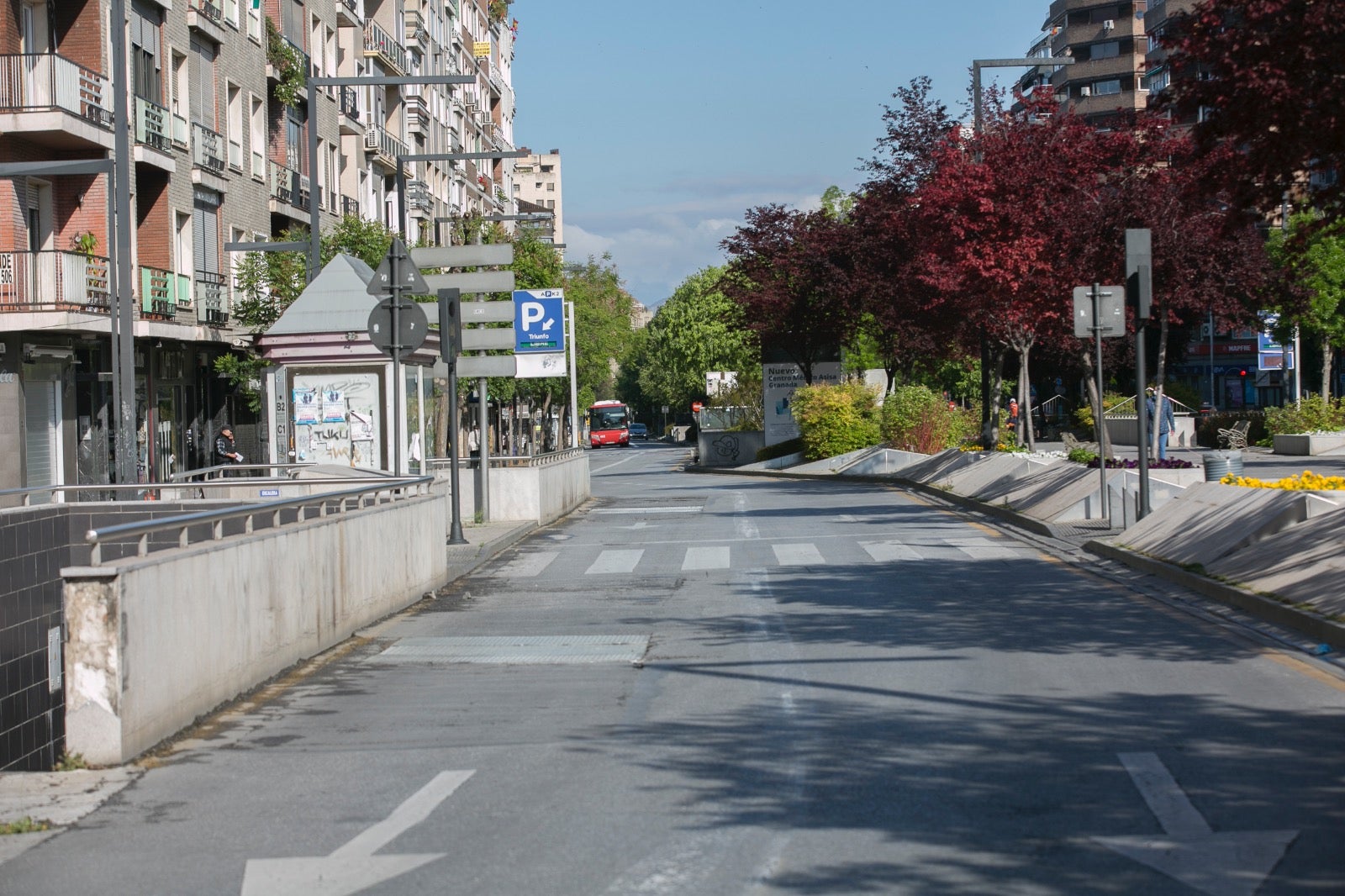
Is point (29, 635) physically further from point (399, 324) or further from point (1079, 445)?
point (1079, 445)

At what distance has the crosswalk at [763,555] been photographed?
58.5 feet

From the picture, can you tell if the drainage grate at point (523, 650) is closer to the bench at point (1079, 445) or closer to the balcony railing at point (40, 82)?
the bench at point (1079, 445)

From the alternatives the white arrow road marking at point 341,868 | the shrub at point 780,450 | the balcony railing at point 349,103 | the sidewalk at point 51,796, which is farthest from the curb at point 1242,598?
the balcony railing at point 349,103

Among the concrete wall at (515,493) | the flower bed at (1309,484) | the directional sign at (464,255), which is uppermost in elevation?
the directional sign at (464,255)

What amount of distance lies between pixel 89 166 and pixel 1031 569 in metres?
12.6

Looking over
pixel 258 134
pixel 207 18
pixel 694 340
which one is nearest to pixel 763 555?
pixel 207 18

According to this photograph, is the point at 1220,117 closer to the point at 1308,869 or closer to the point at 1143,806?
the point at 1143,806

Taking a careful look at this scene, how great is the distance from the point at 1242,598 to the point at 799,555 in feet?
23.4

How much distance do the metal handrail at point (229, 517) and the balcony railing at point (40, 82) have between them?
17.6 meters

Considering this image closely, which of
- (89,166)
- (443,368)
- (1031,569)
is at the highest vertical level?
(89,166)

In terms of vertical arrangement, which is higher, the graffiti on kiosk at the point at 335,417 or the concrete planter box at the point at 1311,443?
the graffiti on kiosk at the point at 335,417

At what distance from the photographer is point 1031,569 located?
1648cm

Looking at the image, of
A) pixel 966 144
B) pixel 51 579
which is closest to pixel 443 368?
pixel 966 144

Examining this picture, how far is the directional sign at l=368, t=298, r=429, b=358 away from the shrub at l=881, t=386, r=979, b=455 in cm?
2710
